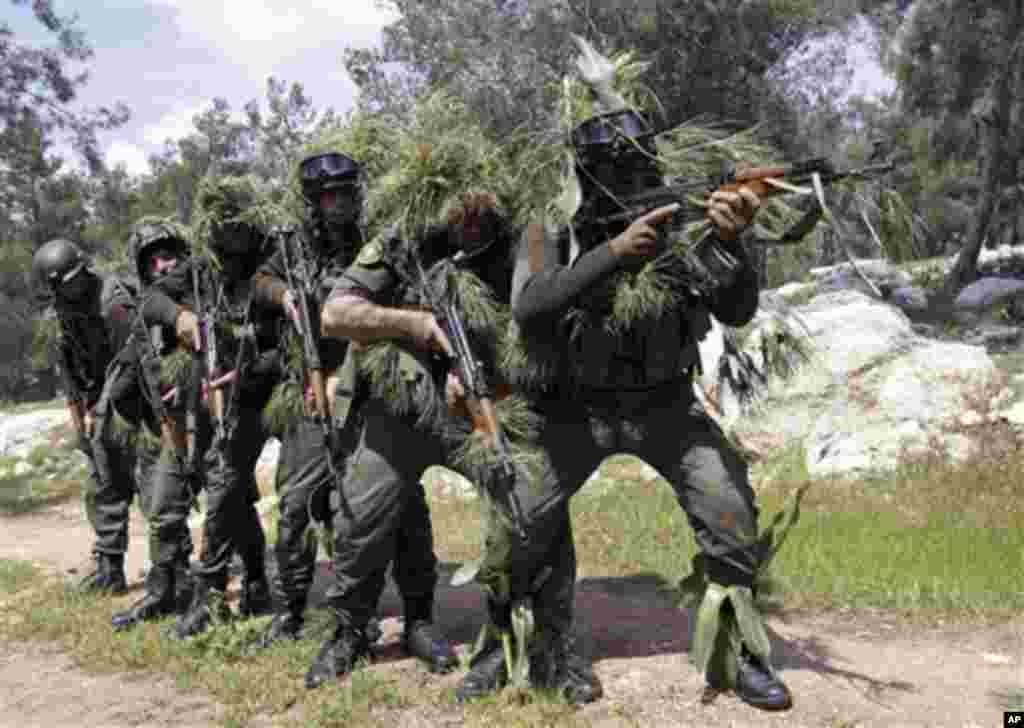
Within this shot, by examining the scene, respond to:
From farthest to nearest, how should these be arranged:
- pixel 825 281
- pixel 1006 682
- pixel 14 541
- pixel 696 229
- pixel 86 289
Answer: pixel 825 281, pixel 14 541, pixel 86 289, pixel 1006 682, pixel 696 229

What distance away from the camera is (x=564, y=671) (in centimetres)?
392

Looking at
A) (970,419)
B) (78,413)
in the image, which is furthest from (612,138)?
(970,419)

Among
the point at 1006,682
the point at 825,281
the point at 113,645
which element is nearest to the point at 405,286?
the point at 113,645

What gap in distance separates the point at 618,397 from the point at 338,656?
1.67 m

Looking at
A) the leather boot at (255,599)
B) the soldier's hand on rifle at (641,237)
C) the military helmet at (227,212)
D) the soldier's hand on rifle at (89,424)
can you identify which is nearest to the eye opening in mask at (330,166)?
the military helmet at (227,212)

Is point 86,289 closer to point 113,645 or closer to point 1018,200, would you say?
point 113,645

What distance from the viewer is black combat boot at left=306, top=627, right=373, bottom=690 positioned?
4219 mm

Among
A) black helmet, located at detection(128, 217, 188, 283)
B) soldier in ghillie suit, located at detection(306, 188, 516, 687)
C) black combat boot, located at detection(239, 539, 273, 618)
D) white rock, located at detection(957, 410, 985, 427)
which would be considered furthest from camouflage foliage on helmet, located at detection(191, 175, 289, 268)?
white rock, located at detection(957, 410, 985, 427)

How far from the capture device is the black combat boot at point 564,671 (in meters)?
3.85

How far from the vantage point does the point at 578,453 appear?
12.8 feet

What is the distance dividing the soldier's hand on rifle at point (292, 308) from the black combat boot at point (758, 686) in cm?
232

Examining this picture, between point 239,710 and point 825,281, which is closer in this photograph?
point 239,710

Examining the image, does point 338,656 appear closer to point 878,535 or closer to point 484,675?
point 484,675

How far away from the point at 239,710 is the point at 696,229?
2.62 m
